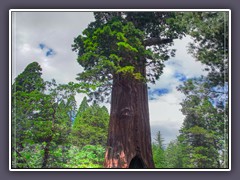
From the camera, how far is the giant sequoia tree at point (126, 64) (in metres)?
3.11

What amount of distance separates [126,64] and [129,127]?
2.15 feet

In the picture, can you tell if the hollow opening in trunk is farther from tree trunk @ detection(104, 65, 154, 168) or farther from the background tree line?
the background tree line

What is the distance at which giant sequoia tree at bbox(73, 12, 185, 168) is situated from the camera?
122 inches

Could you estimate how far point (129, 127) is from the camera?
3.15 meters

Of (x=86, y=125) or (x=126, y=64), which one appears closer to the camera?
(x=86, y=125)

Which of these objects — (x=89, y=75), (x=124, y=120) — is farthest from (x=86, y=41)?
(x=124, y=120)

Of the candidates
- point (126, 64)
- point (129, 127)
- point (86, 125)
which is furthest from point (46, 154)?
point (126, 64)

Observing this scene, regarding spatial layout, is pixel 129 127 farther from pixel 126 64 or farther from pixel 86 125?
pixel 126 64

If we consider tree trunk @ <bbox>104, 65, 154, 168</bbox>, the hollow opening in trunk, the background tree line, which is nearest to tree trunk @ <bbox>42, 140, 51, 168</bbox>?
the background tree line
